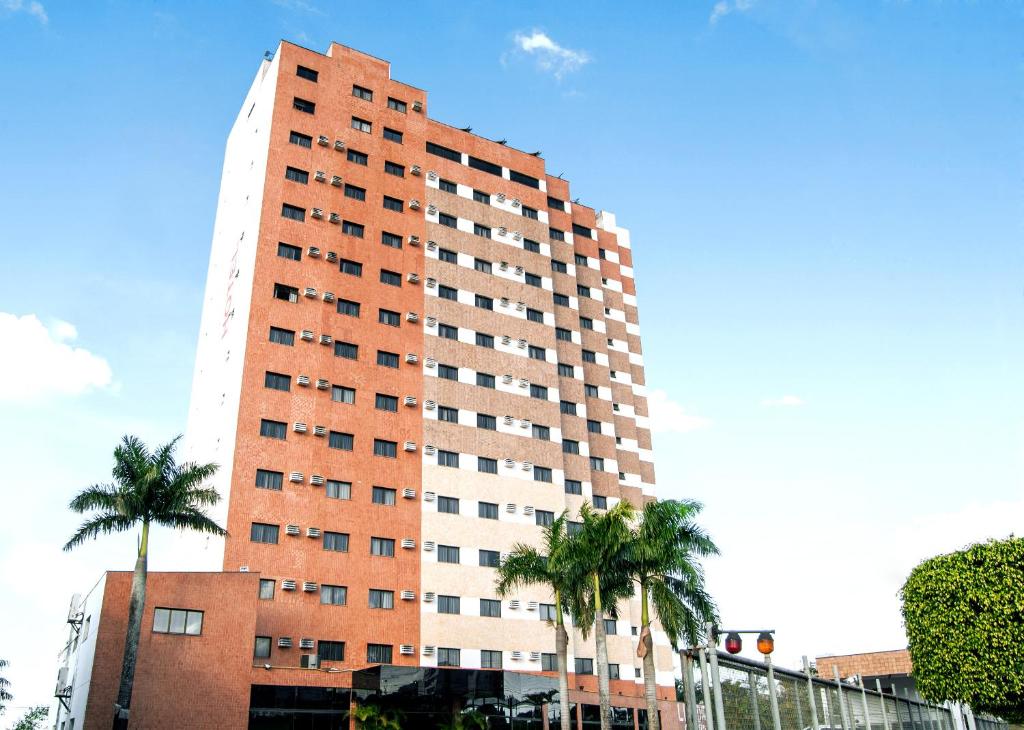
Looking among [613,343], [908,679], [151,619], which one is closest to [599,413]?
[613,343]

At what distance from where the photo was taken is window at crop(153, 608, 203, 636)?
141ft

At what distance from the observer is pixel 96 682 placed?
4312 centimetres

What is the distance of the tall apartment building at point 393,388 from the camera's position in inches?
2194

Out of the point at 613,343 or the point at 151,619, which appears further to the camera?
the point at 613,343

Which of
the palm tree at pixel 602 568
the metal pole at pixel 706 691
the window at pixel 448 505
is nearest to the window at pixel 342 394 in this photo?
the window at pixel 448 505

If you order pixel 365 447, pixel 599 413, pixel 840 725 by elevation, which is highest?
pixel 599 413

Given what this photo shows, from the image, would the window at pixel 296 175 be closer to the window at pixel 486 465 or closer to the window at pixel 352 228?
the window at pixel 352 228

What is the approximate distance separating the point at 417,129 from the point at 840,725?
54.7 meters

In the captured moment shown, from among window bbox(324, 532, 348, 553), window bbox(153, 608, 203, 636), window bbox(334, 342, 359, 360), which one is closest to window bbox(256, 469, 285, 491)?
window bbox(324, 532, 348, 553)

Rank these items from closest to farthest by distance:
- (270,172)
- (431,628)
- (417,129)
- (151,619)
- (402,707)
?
1. (151,619)
2. (402,707)
3. (431,628)
4. (270,172)
5. (417,129)

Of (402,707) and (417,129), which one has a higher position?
(417,129)

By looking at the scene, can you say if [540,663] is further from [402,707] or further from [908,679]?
[908,679]

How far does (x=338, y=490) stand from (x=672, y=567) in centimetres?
2500

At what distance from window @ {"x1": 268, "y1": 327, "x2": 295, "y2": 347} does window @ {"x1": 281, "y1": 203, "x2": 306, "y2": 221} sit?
345 inches
